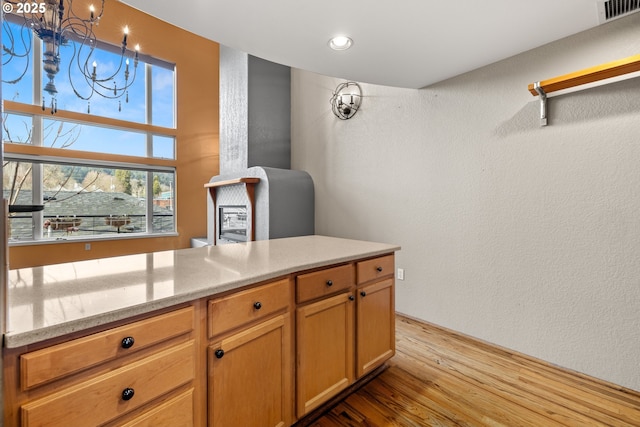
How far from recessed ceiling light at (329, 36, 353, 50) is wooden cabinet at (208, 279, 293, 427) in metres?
1.66

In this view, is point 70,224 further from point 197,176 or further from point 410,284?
point 410,284

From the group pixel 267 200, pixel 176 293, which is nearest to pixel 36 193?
pixel 267 200

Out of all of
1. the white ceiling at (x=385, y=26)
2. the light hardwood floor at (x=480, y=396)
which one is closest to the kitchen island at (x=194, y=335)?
the light hardwood floor at (x=480, y=396)

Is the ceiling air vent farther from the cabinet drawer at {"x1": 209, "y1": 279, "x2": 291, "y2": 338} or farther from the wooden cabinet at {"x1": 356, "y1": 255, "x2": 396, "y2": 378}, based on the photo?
the cabinet drawer at {"x1": 209, "y1": 279, "x2": 291, "y2": 338}

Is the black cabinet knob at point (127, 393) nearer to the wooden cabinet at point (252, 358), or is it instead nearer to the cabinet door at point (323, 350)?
the wooden cabinet at point (252, 358)

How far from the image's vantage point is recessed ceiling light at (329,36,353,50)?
2043 mm

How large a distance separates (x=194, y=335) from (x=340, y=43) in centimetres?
201

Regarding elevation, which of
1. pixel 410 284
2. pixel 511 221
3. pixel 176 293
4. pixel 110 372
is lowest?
pixel 410 284

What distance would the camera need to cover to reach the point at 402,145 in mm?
3105

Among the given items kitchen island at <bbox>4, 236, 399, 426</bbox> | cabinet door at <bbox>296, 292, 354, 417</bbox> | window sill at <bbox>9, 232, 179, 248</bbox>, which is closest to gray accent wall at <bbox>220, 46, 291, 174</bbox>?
window sill at <bbox>9, 232, 179, 248</bbox>

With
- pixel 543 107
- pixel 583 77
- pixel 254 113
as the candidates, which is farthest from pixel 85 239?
pixel 583 77

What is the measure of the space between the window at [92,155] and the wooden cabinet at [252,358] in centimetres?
466

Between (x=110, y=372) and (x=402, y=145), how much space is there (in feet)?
9.55

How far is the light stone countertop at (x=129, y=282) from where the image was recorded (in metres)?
0.82
